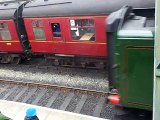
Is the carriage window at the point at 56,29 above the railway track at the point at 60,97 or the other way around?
above

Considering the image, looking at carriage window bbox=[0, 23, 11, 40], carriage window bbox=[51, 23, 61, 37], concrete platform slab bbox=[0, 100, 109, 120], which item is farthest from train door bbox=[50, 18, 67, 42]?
concrete platform slab bbox=[0, 100, 109, 120]

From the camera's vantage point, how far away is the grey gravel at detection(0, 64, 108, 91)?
1040cm

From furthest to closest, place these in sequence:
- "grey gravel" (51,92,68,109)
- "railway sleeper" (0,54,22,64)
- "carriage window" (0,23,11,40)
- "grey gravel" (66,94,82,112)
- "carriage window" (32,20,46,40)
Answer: "railway sleeper" (0,54,22,64) < "carriage window" (0,23,11,40) < "carriage window" (32,20,46,40) < "grey gravel" (51,92,68,109) < "grey gravel" (66,94,82,112)

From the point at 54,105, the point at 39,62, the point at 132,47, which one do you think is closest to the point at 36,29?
the point at 39,62

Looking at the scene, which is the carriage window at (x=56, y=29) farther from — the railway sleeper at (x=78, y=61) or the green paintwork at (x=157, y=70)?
the green paintwork at (x=157, y=70)

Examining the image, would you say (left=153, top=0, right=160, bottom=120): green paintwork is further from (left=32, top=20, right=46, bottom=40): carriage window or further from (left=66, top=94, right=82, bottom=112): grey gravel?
(left=32, top=20, right=46, bottom=40): carriage window

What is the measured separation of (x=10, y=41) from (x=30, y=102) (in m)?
4.54

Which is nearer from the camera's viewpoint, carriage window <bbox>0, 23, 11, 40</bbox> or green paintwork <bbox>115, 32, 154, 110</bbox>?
green paintwork <bbox>115, 32, 154, 110</bbox>

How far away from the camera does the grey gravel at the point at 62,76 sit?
10398 mm

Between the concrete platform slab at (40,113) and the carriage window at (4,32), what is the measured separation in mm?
4636

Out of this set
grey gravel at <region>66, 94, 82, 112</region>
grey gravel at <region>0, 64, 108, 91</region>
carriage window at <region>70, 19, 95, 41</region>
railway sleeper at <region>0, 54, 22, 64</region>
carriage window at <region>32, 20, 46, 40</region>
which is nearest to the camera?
grey gravel at <region>66, 94, 82, 112</region>

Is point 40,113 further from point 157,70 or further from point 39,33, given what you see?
point 157,70

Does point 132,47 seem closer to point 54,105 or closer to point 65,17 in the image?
point 54,105

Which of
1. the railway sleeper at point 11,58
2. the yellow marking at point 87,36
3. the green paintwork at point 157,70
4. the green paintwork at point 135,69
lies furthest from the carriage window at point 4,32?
the green paintwork at point 157,70
